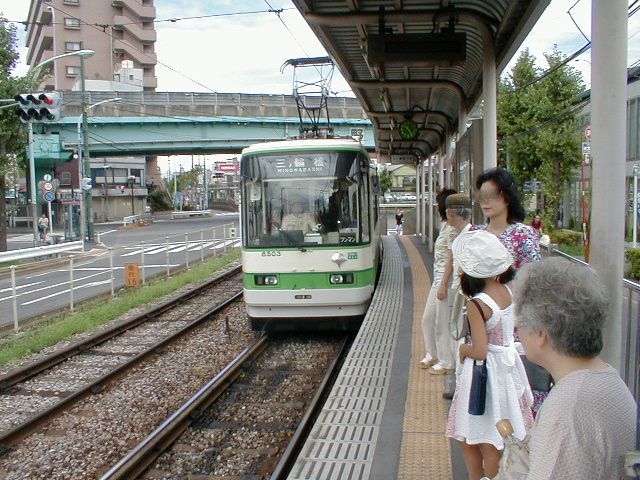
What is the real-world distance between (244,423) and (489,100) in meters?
4.77

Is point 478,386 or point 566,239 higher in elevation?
point 478,386

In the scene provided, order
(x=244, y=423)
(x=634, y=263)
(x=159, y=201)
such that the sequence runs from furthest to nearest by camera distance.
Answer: (x=159, y=201), (x=634, y=263), (x=244, y=423)

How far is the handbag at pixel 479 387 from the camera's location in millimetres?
3412

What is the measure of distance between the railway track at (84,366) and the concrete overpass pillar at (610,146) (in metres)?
5.77

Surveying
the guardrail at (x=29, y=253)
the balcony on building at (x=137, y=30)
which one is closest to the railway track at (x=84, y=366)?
the guardrail at (x=29, y=253)

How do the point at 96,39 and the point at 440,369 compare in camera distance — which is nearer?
the point at 440,369

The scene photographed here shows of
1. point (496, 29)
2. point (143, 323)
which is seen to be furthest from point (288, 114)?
point (496, 29)

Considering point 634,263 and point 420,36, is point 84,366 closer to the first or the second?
point 420,36

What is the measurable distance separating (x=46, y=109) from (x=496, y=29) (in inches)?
592

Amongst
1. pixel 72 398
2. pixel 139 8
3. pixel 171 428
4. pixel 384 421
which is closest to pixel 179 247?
pixel 72 398

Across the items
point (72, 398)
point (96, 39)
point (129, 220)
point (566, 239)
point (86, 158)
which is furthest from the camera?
point (96, 39)

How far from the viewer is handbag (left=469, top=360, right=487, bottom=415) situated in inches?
134

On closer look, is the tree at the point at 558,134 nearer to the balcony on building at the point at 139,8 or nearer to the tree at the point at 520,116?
the tree at the point at 520,116

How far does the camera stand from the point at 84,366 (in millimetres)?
9969
